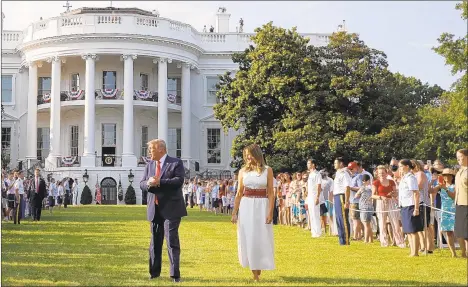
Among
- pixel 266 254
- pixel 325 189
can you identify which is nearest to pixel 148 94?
pixel 325 189

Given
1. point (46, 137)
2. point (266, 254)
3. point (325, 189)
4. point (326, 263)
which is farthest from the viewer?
point (46, 137)

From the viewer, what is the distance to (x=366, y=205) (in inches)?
685

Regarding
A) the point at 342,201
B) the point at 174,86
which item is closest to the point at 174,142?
the point at 174,86

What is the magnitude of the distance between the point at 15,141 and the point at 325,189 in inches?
1473

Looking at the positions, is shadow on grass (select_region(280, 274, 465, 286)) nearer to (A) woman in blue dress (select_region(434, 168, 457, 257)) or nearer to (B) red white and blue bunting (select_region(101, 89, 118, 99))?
(A) woman in blue dress (select_region(434, 168, 457, 257))

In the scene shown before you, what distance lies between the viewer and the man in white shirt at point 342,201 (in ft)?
53.6

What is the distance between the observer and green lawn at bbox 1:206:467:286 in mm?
10422

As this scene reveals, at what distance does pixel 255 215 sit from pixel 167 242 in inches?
49.9

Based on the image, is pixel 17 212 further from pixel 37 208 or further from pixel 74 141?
pixel 74 141

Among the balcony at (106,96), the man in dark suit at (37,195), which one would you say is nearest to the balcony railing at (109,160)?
the balcony at (106,96)

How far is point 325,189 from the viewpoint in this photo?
69.1ft

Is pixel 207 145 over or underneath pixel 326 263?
over

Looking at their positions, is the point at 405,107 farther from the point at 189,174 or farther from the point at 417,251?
the point at 417,251

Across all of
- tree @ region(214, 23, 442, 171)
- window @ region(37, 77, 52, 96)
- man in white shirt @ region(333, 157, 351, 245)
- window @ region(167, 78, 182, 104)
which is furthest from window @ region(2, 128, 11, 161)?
man in white shirt @ region(333, 157, 351, 245)
